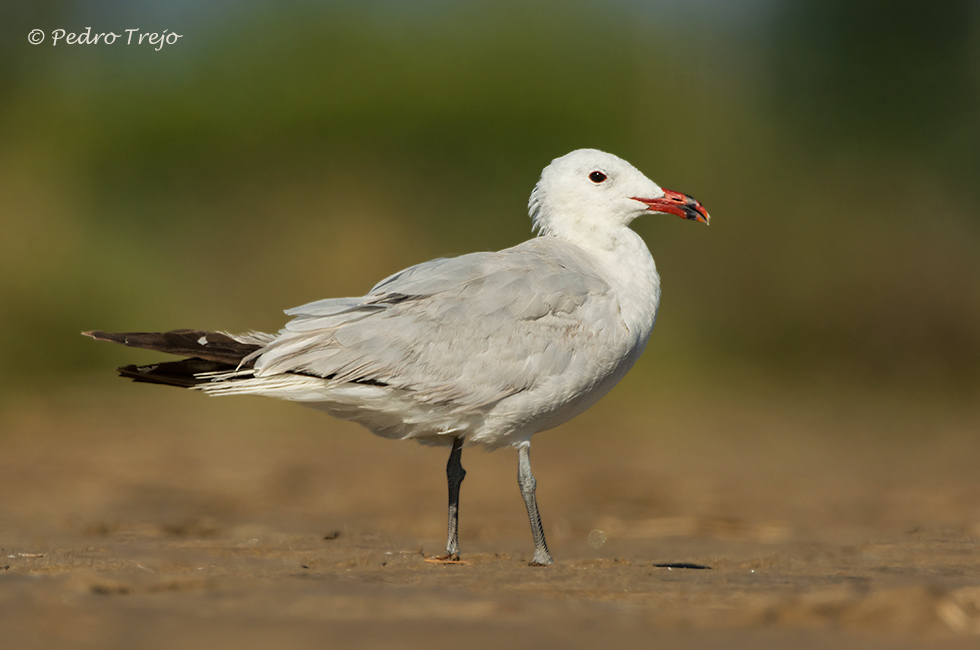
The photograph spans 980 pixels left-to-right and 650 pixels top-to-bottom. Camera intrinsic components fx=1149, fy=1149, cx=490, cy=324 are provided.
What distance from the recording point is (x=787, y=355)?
13.4m

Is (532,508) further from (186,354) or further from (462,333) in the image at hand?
(186,354)

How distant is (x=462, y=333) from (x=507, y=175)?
30.3ft

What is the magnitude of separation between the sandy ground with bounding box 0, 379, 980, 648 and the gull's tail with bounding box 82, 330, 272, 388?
813mm

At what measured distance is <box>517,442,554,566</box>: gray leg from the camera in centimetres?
516

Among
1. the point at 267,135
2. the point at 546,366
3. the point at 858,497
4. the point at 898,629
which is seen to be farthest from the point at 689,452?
the point at 267,135

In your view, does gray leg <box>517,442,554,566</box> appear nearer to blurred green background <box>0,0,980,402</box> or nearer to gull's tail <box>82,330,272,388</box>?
gull's tail <box>82,330,272,388</box>

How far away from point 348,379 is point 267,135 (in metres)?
10.4

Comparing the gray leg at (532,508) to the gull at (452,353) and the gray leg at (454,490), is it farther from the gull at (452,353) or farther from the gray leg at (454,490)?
the gray leg at (454,490)

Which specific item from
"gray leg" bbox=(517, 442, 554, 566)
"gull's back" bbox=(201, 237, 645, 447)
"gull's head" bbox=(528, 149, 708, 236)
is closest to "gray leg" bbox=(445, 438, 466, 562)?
"gull's back" bbox=(201, 237, 645, 447)

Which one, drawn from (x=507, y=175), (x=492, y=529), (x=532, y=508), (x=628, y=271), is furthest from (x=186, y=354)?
(x=507, y=175)

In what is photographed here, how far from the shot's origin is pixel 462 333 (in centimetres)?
522

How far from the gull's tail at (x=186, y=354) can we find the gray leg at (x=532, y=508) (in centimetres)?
134

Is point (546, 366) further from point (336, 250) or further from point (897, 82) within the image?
point (897, 82)

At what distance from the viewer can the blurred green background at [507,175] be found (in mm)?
13180
